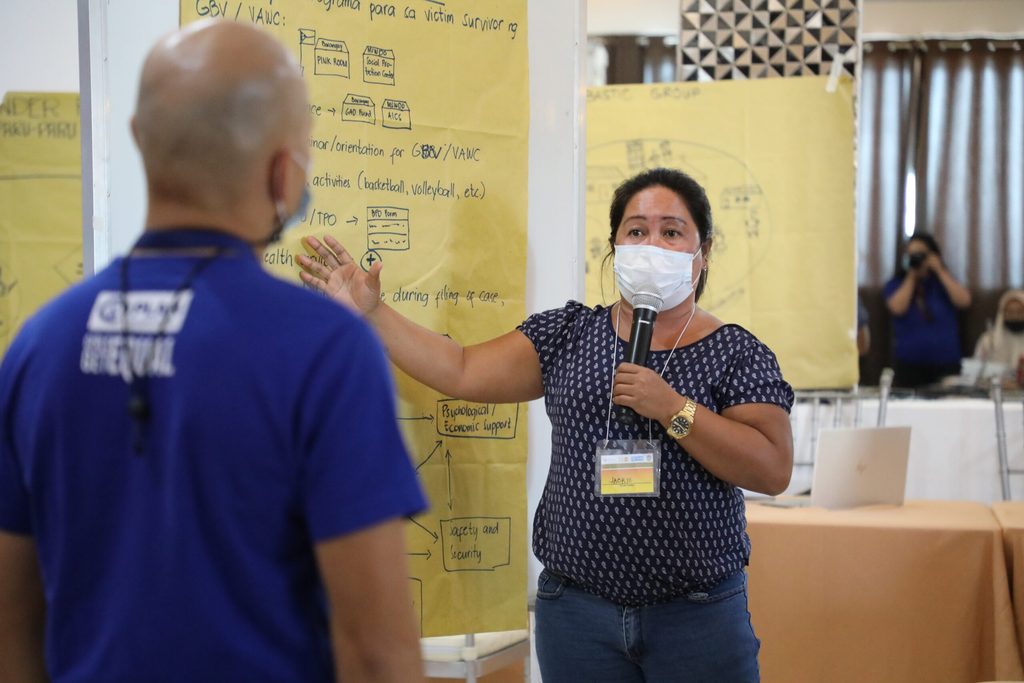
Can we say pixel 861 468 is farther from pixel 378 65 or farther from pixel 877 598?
pixel 378 65

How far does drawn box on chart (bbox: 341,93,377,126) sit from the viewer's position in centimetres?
200

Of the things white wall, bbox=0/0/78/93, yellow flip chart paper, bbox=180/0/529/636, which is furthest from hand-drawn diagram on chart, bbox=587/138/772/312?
yellow flip chart paper, bbox=180/0/529/636

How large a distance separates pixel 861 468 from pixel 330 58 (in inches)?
97.6

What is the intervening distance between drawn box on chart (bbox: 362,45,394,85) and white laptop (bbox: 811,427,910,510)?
2.04 metres

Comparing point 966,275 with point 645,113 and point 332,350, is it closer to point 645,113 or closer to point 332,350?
point 645,113

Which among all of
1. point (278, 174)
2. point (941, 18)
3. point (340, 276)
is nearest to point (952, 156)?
point (941, 18)

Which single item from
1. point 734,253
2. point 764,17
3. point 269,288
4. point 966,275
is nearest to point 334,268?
point 269,288

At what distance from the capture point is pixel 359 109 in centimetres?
201

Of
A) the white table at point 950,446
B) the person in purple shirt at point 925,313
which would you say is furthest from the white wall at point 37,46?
the person in purple shirt at point 925,313

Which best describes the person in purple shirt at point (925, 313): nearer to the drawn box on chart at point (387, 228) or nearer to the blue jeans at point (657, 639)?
the blue jeans at point (657, 639)

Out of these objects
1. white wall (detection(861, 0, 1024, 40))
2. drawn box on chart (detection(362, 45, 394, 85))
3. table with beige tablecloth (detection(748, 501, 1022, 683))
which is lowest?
table with beige tablecloth (detection(748, 501, 1022, 683))

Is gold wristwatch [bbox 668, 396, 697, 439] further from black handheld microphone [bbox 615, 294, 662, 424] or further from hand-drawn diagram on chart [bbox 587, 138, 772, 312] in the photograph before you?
hand-drawn diagram on chart [bbox 587, 138, 772, 312]

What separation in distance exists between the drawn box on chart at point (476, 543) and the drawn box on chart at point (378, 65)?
91 cm

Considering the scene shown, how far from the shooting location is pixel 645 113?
203 inches
